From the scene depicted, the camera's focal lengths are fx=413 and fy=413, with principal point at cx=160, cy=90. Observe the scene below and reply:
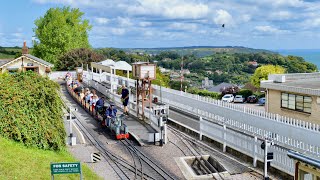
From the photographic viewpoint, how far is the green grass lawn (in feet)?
36.9

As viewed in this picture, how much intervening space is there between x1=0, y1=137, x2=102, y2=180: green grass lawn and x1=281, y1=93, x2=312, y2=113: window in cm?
1302

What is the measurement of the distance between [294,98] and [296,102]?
270 mm

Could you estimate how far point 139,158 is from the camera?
16.1 m

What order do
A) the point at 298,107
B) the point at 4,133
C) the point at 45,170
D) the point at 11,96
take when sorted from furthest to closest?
the point at 298,107, the point at 11,96, the point at 4,133, the point at 45,170

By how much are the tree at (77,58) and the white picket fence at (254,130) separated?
39.7 m

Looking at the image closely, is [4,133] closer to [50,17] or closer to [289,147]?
[289,147]

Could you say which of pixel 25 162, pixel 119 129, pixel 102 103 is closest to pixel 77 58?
pixel 102 103

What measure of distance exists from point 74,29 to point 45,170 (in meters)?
70.2

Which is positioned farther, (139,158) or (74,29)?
(74,29)

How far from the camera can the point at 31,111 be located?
592 inches

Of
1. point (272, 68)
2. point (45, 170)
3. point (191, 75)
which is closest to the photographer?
point (45, 170)

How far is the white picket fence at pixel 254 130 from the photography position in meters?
14.4

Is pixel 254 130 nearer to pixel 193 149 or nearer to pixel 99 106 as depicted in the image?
pixel 193 149

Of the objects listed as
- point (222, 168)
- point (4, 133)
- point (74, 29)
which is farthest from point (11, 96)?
point (74, 29)
